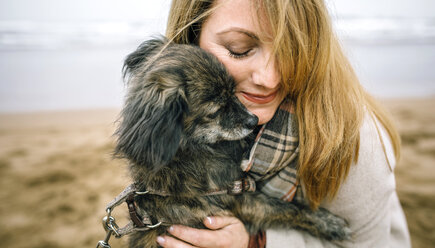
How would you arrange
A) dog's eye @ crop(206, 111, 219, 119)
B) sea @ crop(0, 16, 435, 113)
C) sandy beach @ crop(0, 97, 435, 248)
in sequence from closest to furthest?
dog's eye @ crop(206, 111, 219, 119) < sandy beach @ crop(0, 97, 435, 248) < sea @ crop(0, 16, 435, 113)

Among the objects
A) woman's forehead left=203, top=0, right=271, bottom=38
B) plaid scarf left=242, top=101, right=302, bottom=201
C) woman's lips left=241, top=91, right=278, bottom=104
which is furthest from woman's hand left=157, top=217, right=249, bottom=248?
woman's forehead left=203, top=0, right=271, bottom=38

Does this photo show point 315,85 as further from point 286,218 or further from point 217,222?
point 217,222

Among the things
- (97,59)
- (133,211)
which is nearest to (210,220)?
(133,211)

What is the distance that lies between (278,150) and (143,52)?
3.68 ft

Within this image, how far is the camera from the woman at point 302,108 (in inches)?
62.4

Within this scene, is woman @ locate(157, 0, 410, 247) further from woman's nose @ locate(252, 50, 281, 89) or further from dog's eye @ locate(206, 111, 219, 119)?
dog's eye @ locate(206, 111, 219, 119)

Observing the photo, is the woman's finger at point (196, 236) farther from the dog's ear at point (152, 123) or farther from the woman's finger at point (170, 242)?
the dog's ear at point (152, 123)

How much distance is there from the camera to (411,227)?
3016 mm

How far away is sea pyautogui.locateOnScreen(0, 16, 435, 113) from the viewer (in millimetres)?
5910

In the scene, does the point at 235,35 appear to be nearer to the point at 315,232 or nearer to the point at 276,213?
the point at 276,213

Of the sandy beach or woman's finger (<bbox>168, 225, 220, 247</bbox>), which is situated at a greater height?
woman's finger (<bbox>168, 225, 220, 247</bbox>)

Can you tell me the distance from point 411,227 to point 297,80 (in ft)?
7.93

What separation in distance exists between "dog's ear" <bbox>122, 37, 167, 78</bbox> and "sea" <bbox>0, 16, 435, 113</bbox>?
9.32ft

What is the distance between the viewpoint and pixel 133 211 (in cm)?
169
